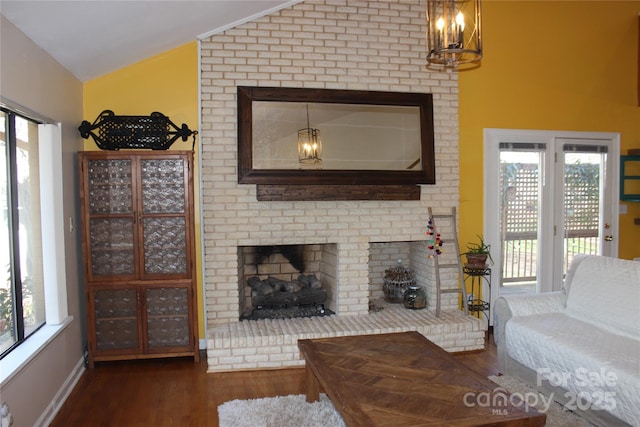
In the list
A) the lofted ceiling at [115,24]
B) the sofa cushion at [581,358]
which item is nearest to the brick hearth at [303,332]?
the sofa cushion at [581,358]

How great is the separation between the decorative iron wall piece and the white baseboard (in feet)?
5.67

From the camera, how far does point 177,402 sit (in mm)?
3221

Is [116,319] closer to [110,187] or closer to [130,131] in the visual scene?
Result: [110,187]

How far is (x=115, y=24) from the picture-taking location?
3.14 m

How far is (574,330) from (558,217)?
2.17 m

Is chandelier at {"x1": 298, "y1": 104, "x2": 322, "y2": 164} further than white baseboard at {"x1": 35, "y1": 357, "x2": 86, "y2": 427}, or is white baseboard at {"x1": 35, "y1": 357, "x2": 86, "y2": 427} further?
chandelier at {"x1": 298, "y1": 104, "x2": 322, "y2": 164}

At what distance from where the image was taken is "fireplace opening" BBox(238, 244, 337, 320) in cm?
444

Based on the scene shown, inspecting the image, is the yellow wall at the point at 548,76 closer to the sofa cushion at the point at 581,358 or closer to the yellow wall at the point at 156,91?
the sofa cushion at the point at 581,358

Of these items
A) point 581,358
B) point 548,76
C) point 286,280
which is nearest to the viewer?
point 581,358

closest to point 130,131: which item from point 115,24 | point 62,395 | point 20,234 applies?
point 115,24

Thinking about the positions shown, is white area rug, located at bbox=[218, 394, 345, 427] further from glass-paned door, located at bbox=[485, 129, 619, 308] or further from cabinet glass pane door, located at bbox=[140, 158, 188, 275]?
glass-paned door, located at bbox=[485, 129, 619, 308]

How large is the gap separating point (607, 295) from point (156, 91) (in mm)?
3805

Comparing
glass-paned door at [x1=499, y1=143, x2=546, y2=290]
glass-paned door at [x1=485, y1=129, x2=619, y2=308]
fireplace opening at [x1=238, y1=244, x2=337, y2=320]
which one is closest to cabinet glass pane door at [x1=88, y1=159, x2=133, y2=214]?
fireplace opening at [x1=238, y1=244, x2=337, y2=320]

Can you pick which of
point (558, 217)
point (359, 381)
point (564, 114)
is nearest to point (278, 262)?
point (359, 381)
